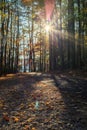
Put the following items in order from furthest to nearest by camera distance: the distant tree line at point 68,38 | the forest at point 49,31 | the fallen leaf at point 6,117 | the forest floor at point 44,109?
the distant tree line at point 68,38 < the forest at point 49,31 < the fallen leaf at point 6,117 < the forest floor at point 44,109

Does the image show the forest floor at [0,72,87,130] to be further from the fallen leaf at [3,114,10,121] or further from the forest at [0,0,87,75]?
the forest at [0,0,87,75]

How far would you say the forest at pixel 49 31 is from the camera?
77.7ft

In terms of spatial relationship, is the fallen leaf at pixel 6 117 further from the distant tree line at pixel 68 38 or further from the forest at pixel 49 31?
the distant tree line at pixel 68 38

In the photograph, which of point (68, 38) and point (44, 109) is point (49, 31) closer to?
point (68, 38)

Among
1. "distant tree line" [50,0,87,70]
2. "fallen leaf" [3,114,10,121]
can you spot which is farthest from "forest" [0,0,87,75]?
"fallen leaf" [3,114,10,121]

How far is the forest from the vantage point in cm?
2367

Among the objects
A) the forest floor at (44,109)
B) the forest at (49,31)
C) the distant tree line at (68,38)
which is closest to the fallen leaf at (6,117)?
the forest floor at (44,109)

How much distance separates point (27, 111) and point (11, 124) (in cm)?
117

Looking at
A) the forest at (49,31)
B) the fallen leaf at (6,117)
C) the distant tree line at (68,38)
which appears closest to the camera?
the fallen leaf at (6,117)

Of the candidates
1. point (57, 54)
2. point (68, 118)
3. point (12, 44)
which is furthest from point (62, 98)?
point (12, 44)

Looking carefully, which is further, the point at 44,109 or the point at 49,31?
the point at 49,31

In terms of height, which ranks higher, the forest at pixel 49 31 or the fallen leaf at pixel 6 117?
the forest at pixel 49 31

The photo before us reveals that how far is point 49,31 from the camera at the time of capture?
3088 cm

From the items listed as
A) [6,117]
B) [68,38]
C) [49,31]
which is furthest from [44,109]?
[49,31]
